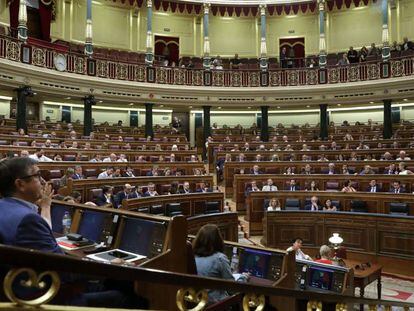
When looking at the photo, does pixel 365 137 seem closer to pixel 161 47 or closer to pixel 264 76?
pixel 264 76

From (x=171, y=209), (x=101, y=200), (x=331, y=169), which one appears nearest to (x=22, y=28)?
(x=101, y=200)

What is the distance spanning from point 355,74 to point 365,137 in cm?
244

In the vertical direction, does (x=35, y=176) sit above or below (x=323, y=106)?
below

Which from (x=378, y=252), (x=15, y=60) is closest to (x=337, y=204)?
(x=378, y=252)

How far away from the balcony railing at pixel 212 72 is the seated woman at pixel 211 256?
438 inches

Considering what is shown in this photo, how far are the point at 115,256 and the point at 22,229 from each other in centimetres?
99

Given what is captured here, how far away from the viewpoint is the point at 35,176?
1646mm

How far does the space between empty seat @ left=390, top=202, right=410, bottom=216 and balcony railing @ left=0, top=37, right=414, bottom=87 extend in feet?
26.5

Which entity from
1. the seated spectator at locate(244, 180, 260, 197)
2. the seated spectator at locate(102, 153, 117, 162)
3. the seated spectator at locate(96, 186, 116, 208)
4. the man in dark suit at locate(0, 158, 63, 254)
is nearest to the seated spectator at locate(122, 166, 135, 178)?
the seated spectator at locate(102, 153, 117, 162)

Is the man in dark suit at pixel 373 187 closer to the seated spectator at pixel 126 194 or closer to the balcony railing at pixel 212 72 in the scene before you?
the seated spectator at pixel 126 194

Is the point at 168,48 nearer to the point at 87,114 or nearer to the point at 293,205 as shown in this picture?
the point at 87,114

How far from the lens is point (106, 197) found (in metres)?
7.10

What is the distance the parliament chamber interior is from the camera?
1578 millimetres

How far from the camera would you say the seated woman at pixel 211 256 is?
2.40 m
